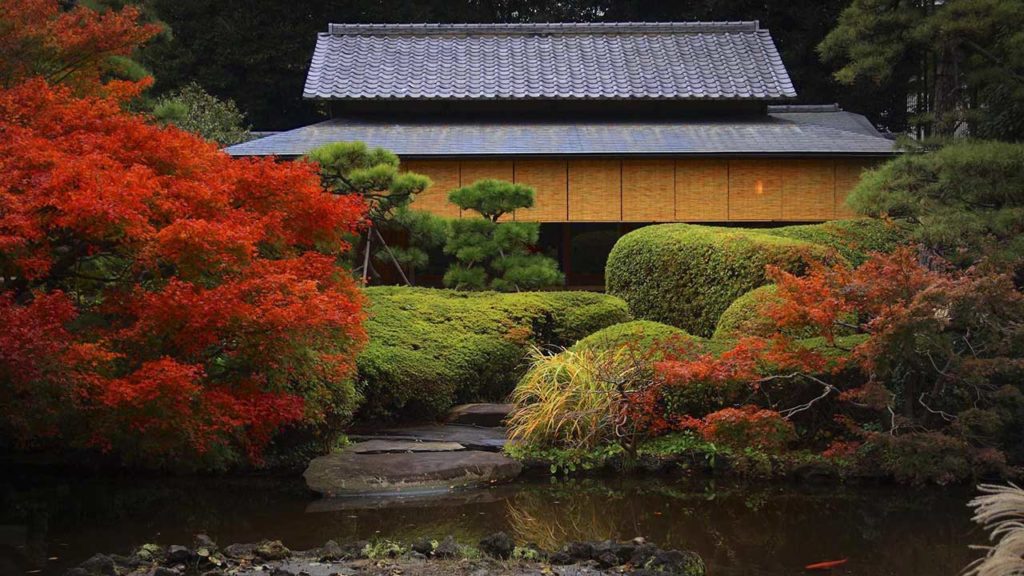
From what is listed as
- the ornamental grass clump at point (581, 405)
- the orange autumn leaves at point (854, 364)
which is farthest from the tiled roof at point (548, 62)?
the orange autumn leaves at point (854, 364)

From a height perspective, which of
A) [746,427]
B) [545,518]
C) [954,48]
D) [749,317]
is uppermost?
[954,48]

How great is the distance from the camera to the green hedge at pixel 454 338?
9859mm

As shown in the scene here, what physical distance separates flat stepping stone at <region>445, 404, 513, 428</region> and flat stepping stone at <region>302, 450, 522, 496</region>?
5.46 feet

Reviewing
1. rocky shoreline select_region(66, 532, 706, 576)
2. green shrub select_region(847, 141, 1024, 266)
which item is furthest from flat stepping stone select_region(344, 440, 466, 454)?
green shrub select_region(847, 141, 1024, 266)

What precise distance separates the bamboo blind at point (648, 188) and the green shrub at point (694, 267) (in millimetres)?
2703

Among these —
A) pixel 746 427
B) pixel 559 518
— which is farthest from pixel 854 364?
pixel 559 518

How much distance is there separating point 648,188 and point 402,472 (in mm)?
9142

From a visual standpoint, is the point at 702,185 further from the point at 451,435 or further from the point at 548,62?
the point at 451,435

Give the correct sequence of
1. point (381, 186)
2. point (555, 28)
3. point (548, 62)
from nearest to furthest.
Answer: point (381, 186) → point (548, 62) → point (555, 28)

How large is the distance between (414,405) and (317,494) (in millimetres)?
2330

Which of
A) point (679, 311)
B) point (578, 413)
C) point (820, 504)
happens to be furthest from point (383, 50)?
point (820, 504)

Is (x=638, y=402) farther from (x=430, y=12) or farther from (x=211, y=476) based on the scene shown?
(x=430, y=12)

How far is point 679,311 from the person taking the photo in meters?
12.1

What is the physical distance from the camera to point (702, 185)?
1611cm
